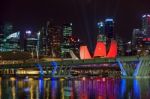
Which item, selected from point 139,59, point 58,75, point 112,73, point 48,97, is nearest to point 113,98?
point 48,97

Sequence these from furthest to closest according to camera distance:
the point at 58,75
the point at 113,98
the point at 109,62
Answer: the point at 58,75 → the point at 109,62 → the point at 113,98

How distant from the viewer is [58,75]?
16825 cm

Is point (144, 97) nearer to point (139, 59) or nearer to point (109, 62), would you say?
point (139, 59)

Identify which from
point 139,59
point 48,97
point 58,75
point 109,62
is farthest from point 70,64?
point 48,97

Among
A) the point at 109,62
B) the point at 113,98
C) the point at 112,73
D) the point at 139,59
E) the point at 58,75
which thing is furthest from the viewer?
the point at 112,73

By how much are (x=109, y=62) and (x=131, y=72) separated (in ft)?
34.5

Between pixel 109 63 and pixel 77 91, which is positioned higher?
pixel 109 63

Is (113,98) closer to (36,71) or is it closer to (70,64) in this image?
(70,64)

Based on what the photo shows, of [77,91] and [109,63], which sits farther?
[109,63]

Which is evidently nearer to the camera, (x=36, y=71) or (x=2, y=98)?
(x=2, y=98)

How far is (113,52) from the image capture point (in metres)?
193

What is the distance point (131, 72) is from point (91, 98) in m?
87.2

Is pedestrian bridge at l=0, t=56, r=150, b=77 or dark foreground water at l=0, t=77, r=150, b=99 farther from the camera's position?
pedestrian bridge at l=0, t=56, r=150, b=77

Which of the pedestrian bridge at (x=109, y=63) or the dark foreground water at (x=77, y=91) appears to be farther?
the pedestrian bridge at (x=109, y=63)
